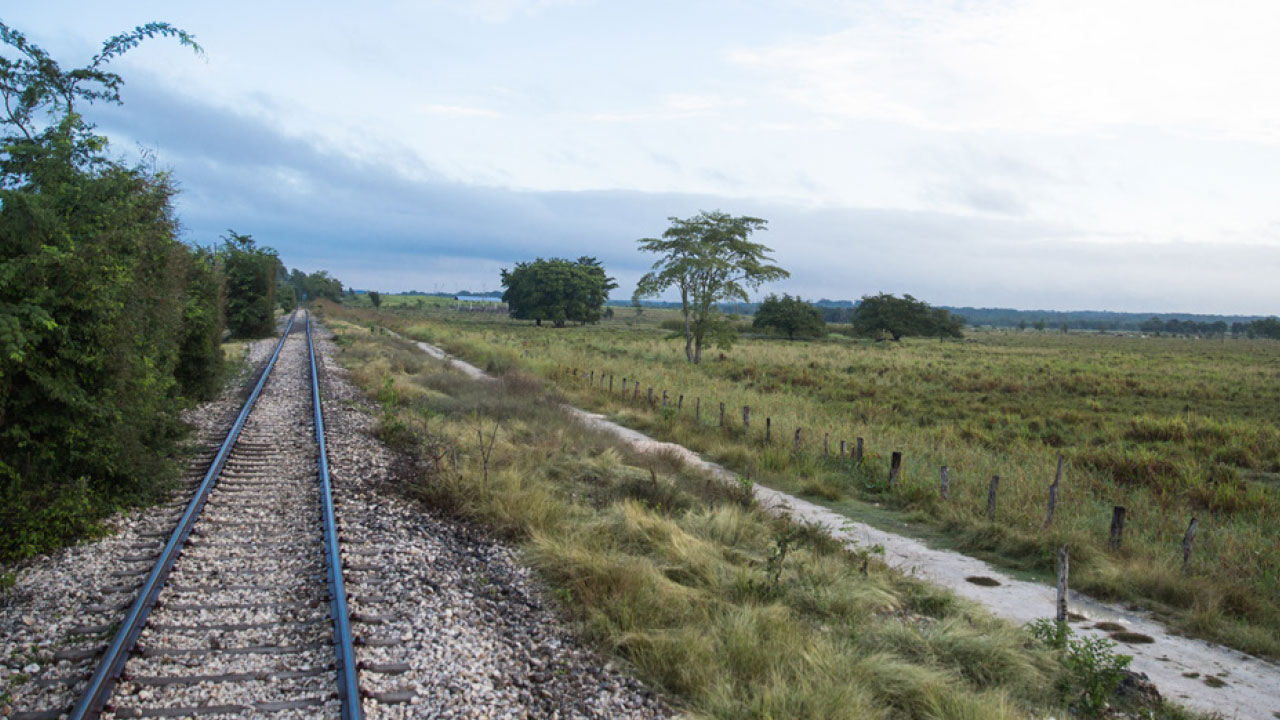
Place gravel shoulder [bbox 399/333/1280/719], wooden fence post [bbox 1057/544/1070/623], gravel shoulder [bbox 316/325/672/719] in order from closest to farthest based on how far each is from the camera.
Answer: gravel shoulder [bbox 316/325/672/719], gravel shoulder [bbox 399/333/1280/719], wooden fence post [bbox 1057/544/1070/623]

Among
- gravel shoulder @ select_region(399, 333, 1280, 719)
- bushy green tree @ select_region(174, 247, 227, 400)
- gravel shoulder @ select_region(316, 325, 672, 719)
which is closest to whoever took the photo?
gravel shoulder @ select_region(316, 325, 672, 719)

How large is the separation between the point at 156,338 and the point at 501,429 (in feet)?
20.7

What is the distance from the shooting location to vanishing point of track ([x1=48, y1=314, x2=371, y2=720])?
173 inches

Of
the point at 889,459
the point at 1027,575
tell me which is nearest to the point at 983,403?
the point at 889,459

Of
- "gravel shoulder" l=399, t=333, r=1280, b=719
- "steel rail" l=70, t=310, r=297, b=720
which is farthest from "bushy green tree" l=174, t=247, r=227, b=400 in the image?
"gravel shoulder" l=399, t=333, r=1280, b=719

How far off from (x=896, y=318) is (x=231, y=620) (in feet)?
254

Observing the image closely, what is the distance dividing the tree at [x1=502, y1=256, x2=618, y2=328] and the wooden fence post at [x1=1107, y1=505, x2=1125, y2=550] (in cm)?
7520

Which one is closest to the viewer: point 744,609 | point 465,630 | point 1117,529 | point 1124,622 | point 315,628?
point 315,628

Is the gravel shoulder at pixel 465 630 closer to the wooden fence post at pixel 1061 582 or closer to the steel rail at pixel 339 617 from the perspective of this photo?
the steel rail at pixel 339 617

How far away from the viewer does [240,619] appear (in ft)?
18.0

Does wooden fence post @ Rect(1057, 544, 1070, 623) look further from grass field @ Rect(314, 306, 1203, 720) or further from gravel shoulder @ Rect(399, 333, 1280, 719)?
gravel shoulder @ Rect(399, 333, 1280, 719)

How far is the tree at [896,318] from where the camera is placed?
7629cm

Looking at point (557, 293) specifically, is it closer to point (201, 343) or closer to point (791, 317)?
point (791, 317)

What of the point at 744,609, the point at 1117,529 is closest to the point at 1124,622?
the point at 1117,529
